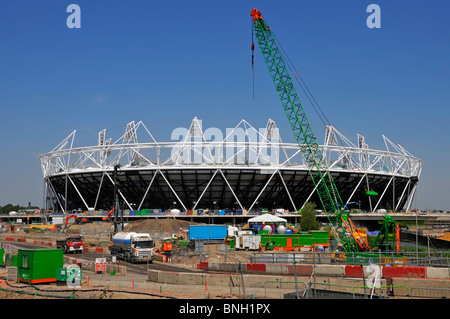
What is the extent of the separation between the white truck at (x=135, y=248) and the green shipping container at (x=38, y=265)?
13418 mm

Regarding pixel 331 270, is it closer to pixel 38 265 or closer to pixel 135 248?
pixel 38 265

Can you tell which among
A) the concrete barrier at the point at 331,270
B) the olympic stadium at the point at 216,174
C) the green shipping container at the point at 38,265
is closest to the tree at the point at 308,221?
the olympic stadium at the point at 216,174

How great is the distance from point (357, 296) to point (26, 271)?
1698 centimetres

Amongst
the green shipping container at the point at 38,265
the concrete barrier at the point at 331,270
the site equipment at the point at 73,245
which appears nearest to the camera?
the green shipping container at the point at 38,265

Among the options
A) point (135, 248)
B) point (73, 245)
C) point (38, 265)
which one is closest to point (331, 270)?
point (38, 265)

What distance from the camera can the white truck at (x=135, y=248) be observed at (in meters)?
39.4

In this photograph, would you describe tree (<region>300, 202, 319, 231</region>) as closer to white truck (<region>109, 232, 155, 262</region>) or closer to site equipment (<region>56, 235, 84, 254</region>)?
site equipment (<region>56, 235, 84, 254</region>)

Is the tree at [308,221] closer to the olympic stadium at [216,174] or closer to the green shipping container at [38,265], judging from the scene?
the olympic stadium at [216,174]

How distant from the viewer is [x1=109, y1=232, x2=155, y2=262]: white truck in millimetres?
39438

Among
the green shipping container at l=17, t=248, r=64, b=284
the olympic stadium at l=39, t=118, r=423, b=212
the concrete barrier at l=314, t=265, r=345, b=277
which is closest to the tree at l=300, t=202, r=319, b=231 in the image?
the olympic stadium at l=39, t=118, r=423, b=212

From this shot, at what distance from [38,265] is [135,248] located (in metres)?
14.5

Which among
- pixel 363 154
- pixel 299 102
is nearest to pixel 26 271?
pixel 299 102
